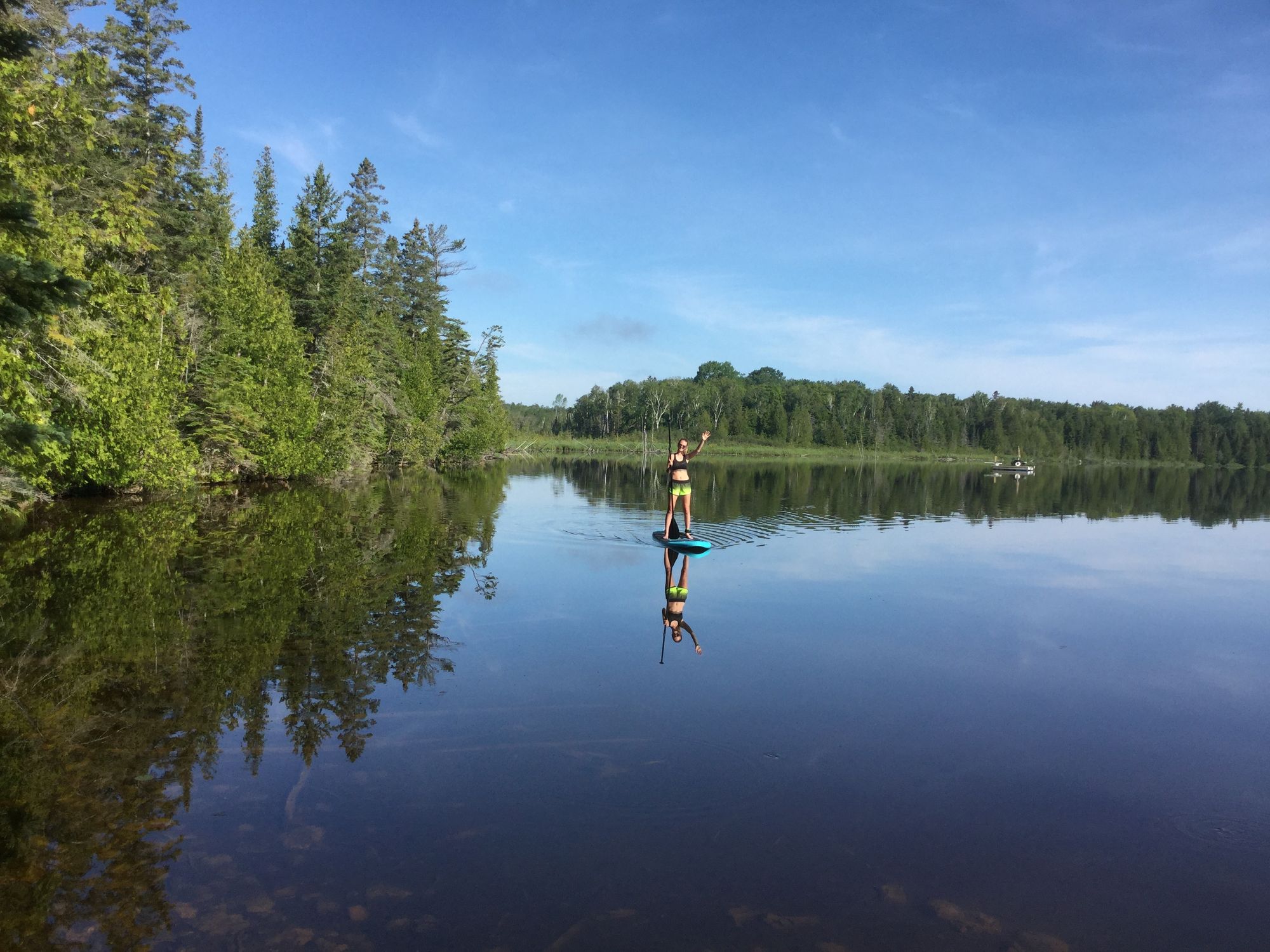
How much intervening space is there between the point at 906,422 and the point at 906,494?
12166cm

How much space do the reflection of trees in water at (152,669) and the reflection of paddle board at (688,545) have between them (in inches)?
178

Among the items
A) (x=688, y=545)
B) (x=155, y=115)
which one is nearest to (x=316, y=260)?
(x=155, y=115)

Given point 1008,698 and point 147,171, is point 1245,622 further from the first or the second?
point 147,171

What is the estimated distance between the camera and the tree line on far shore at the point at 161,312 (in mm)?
15109

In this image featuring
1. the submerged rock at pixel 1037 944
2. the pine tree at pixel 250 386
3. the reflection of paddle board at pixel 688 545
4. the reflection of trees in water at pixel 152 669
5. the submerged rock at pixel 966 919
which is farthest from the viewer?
the pine tree at pixel 250 386

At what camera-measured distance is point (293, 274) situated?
45.6m

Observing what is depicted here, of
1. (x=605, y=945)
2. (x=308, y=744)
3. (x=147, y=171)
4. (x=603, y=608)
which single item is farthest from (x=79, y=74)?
(x=605, y=945)

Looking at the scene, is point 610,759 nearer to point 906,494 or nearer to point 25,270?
point 25,270

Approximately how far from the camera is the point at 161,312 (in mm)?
25188

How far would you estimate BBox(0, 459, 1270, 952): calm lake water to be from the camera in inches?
188

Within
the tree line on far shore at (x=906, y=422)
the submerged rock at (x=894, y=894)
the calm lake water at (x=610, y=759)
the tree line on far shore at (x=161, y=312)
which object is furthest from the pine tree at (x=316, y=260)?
the tree line on far shore at (x=906, y=422)

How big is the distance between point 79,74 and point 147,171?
284 centimetres

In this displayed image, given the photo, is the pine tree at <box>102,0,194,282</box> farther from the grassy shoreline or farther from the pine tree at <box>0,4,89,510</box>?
the grassy shoreline

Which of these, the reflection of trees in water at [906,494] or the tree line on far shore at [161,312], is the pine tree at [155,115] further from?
the reflection of trees in water at [906,494]
